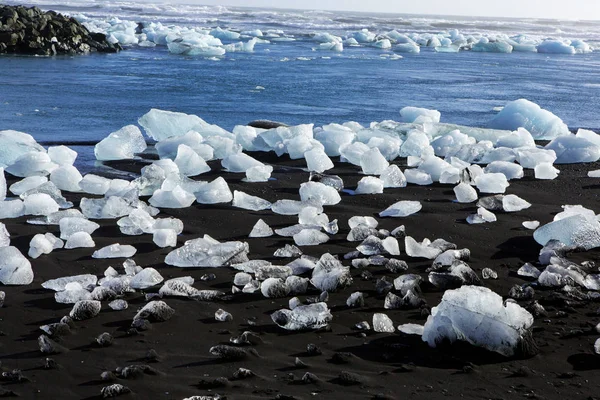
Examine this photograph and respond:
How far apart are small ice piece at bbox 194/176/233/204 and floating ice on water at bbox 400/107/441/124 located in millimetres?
3146

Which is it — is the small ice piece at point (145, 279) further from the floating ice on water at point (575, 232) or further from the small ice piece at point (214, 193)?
the floating ice on water at point (575, 232)

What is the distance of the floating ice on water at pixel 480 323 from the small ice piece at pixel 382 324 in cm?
17

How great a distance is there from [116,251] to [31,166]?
1.96 metres

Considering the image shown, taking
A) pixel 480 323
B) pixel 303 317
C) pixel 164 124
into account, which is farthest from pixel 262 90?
pixel 480 323

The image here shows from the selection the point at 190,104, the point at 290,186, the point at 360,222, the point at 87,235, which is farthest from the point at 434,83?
the point at 87,235

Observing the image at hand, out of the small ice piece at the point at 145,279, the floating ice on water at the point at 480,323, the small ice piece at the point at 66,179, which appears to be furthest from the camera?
the small ice piece at the point at 66,179

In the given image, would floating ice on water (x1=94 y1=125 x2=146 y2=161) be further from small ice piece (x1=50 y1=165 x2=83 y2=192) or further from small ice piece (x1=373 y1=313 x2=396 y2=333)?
small ice piece (x1=373 y1=313 x2=396 y2=333)

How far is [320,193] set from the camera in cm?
501

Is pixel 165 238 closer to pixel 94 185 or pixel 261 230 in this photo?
pixel 261 230

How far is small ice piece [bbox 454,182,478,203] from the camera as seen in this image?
5.11 m

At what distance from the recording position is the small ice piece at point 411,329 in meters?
3.05

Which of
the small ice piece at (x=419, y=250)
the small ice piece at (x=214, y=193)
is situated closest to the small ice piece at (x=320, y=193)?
the small ice piece at (x=214, y=193)

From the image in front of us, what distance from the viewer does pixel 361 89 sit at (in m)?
11.7

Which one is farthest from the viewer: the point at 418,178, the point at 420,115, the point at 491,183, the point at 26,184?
the point at 420,115
